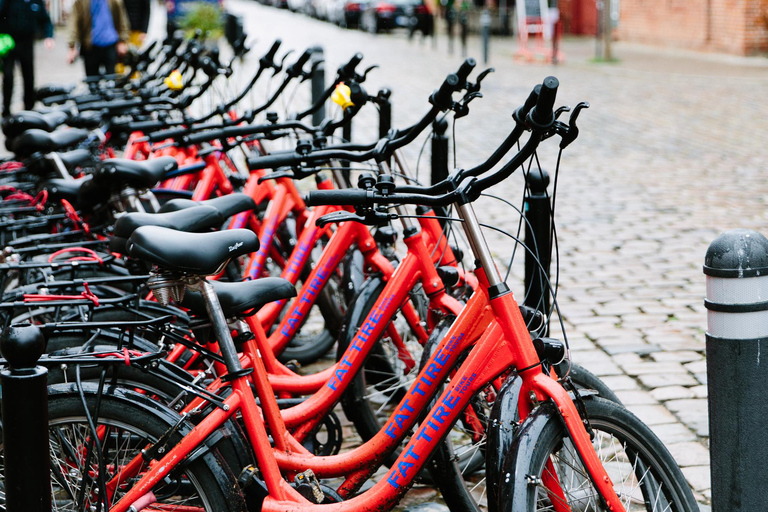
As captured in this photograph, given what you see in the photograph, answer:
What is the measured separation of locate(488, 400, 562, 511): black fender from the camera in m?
2.50

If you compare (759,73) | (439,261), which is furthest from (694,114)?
(439,261)

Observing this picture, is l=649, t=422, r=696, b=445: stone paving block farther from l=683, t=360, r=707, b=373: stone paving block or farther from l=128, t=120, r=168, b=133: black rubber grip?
l=128, t=120, r=168, b=133: black rubber grip

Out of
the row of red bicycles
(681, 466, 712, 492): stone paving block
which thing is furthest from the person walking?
(681, 466, 712, 492): stone paving block

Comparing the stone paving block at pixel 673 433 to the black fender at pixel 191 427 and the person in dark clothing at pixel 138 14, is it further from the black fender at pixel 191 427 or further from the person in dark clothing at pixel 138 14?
the person in dark clothing at pixel 138 14

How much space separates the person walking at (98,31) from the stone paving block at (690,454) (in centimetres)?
926

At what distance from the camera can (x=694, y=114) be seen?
13320 mm

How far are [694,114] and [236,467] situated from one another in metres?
11.7

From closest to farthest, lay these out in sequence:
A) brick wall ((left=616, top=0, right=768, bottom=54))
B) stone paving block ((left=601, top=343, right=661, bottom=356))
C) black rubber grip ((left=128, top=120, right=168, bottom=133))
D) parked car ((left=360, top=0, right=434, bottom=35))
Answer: stone paving block ((left=601, top=343, right=661, bottom=356)) < black rubber grip ((left=128, top=120, right=168, bottom=133)) < brick wall ((left=616, top=0, right=768, bottom=54)) < parked car ((left=360, top=0, right=434, bottom=35))

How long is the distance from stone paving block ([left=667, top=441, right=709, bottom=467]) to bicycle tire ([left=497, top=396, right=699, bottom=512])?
1240 millimetres

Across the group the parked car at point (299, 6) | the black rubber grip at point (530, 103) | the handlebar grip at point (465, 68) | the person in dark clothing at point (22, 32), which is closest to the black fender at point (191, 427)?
the black rubber grip at point (530, 103)

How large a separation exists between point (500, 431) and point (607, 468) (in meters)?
0.35

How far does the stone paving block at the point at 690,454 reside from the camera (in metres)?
4.03

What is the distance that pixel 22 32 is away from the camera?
11625 mm

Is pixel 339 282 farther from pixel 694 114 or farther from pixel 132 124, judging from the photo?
pixel 694 114
